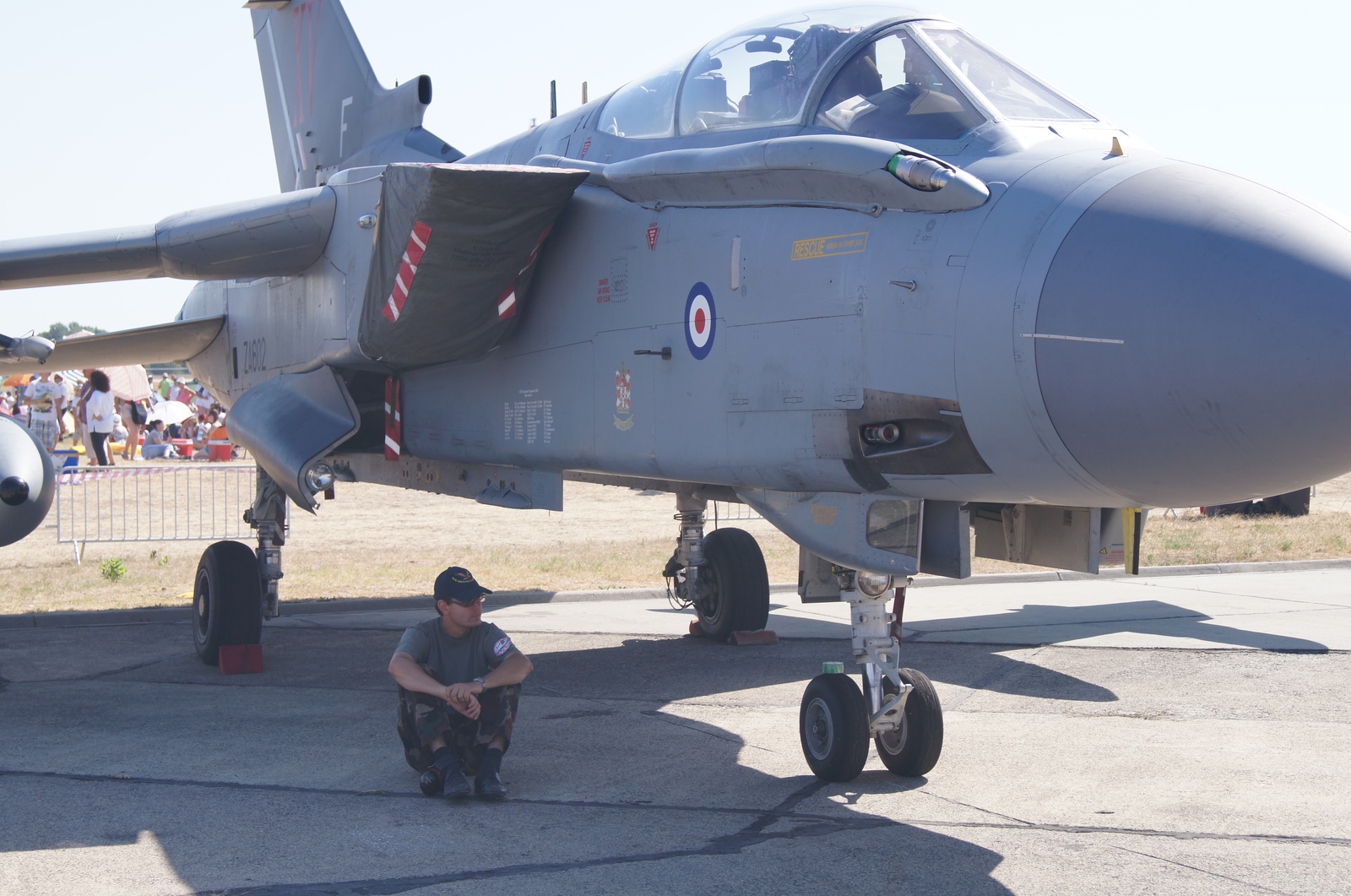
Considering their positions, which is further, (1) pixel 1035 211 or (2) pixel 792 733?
(2) pixel 792 733

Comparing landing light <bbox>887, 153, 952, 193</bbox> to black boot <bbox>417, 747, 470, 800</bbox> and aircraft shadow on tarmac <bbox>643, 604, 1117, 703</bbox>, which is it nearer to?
black boot <bbox>417, 747, 470, 800</bbox>

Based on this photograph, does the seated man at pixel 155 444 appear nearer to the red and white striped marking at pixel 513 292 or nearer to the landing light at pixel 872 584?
the red and white striped marking at pixel 513 292

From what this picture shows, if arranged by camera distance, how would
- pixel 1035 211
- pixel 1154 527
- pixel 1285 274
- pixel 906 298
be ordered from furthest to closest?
pixel 1154 527 < pixel 906 298 < pixel 1035 211 < pixel 1285 274

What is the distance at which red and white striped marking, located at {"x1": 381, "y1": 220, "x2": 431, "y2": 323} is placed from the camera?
633cm

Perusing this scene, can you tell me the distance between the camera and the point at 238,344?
1012 centimetres

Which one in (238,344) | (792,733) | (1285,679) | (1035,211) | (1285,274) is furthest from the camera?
(238,344)

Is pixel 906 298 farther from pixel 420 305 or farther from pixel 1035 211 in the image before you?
pixel 420 305

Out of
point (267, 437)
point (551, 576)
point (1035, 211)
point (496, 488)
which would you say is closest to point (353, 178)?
point (267, 437)

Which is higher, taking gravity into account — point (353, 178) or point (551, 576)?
point (353, 178)

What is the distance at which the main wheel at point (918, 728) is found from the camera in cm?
548

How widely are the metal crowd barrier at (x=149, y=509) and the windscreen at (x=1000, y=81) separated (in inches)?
439

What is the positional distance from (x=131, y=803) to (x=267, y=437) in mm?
3319

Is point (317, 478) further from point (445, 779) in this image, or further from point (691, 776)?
point (691, 776)

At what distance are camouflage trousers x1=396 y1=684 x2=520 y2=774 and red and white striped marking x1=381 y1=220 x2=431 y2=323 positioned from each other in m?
2.21
